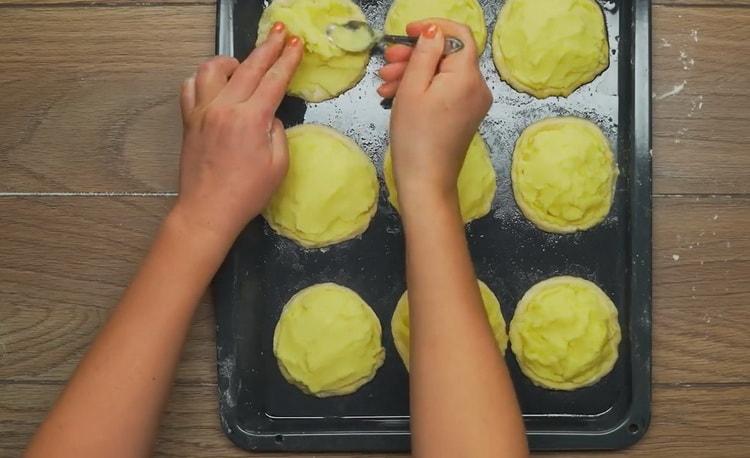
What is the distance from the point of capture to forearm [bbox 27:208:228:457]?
0.80 metres

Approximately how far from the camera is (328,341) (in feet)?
3.15

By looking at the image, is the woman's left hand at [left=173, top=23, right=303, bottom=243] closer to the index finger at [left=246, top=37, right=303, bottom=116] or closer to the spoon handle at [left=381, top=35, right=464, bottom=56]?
the index finger at [left=246, top=37, right=303, bottom=116]

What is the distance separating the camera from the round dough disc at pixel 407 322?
0.97 m

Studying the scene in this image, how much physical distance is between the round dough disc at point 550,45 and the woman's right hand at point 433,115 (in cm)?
14

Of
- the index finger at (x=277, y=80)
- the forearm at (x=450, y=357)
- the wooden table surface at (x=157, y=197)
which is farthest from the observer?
the wooden table surface at (x=157, y=197)

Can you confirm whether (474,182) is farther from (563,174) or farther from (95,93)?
(95,93)

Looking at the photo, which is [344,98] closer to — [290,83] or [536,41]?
[290,83]

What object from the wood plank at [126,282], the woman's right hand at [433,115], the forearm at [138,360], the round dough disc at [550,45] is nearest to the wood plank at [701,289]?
the wood plank at [126,282]

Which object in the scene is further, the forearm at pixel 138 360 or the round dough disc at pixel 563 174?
the round dough disc at pixel 563 174

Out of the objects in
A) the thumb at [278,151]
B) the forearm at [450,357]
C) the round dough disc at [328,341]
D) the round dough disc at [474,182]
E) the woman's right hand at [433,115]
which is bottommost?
the round dough disc at [328,341]

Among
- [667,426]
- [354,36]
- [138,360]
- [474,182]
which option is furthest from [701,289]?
[138,360]

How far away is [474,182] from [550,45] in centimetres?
19

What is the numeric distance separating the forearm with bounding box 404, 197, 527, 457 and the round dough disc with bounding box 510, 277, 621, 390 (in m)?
0.16

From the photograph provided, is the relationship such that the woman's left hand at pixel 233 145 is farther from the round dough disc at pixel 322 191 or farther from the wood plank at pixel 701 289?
the wood plank at pixel 701 289
